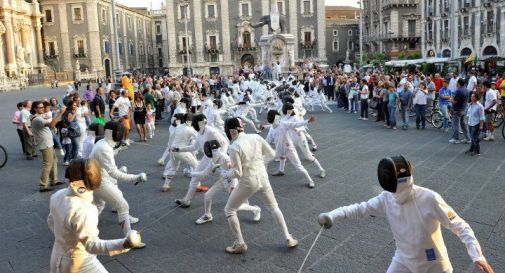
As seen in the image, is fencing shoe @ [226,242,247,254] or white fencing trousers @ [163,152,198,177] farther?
white fencing trousers @ [163,152,198,177]

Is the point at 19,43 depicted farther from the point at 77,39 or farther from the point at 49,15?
the point at 49,15

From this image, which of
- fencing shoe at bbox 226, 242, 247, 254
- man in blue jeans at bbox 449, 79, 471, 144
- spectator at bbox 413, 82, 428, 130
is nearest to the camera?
fencing shoe at bbox 226, 242, 247, 254

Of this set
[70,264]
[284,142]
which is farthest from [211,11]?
[70,264]

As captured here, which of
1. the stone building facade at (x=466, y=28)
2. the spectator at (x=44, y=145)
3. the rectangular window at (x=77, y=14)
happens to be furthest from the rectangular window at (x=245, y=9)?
the spectator at (x=44, y=145)

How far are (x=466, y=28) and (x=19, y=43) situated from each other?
151 ft

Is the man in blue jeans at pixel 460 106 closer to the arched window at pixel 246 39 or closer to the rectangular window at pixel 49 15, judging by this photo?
the arched window at pixel 246 39

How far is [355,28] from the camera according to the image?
6744 centimetres

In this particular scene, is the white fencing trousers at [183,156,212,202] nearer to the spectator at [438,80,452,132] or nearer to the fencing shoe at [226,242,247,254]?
the fencing shoe at [226,242,247,254]

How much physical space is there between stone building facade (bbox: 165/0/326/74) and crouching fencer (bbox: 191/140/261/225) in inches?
2088

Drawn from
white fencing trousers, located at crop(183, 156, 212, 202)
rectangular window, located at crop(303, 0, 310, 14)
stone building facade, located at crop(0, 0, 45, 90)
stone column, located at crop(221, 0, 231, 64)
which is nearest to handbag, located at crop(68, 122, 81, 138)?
white fencing trousers, located at crop(183, 156, 212, 202)

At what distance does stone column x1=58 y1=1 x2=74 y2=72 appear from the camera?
56438mm

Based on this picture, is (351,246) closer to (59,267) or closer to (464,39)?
(59,267)

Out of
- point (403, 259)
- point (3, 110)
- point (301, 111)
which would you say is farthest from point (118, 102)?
point (3, 110)

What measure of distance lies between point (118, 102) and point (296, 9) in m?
49.2
